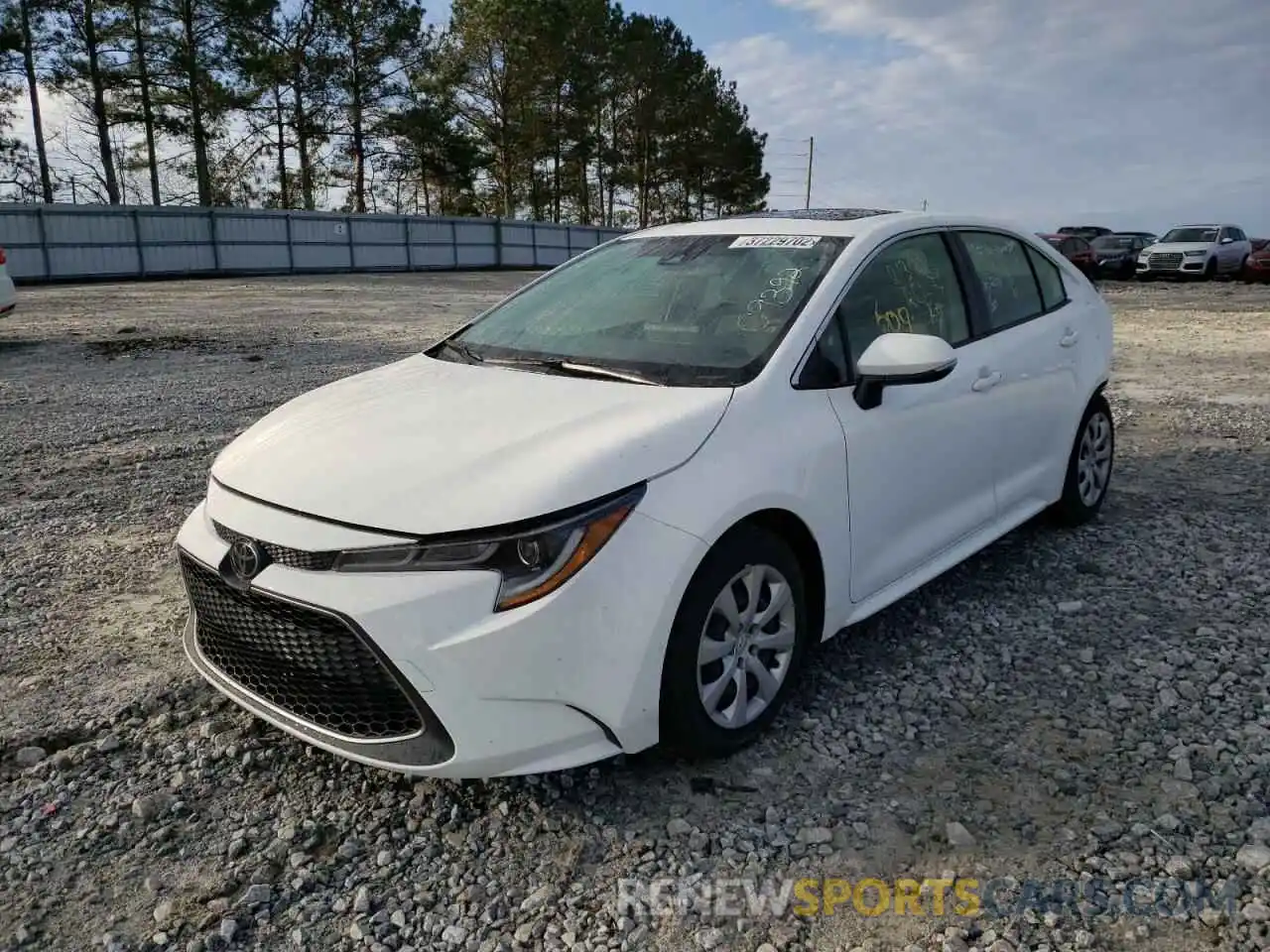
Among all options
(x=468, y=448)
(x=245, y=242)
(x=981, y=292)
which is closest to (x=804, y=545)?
(x=468, y=448)

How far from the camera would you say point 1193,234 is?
31.2m

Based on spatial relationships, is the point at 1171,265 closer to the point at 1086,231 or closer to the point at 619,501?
the point at 1086,231

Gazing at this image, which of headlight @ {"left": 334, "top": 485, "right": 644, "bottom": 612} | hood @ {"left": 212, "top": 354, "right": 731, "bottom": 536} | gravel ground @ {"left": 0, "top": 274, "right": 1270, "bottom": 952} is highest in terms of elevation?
hood @ {"left": 212, "top": 354, "right": 731, "bottom": 536}

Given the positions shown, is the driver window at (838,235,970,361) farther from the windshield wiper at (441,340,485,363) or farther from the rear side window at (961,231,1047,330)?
the windshield wiper at (441,340,485,363)

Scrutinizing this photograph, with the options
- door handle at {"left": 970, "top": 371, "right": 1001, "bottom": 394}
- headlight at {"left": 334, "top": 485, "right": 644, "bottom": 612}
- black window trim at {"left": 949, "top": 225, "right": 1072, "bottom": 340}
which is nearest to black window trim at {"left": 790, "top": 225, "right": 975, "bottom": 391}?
black window trim at {"left": 949, "top": 225, "right": 1072, "bottom": 340}

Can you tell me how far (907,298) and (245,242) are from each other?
99.3ft

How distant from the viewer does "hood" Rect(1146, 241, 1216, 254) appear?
99.1 ft

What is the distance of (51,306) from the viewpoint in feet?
60.0

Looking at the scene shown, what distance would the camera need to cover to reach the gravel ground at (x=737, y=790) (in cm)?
239

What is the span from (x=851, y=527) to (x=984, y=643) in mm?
957

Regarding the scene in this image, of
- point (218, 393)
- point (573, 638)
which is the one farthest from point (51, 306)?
point (573, 638)

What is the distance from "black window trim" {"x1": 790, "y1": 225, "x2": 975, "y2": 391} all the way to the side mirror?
0.10 meters

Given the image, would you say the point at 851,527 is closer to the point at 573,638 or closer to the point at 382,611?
the point at 573,638

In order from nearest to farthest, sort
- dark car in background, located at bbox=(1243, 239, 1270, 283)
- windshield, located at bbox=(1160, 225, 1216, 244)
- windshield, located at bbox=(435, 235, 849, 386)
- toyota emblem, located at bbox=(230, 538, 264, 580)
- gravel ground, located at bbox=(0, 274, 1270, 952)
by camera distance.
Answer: gravel ground, located at bbox=(0, 274, 1270, 952) → toyota emblem, located at bbox=(230, 538, 264, 580) → windshield, located at bbox=(435, 235, 849, 386) → dark car in background, located at bbox=(1243, 239, 1270, 283) → windshield, located at bbox=(1160, 225, 1216, 244)
